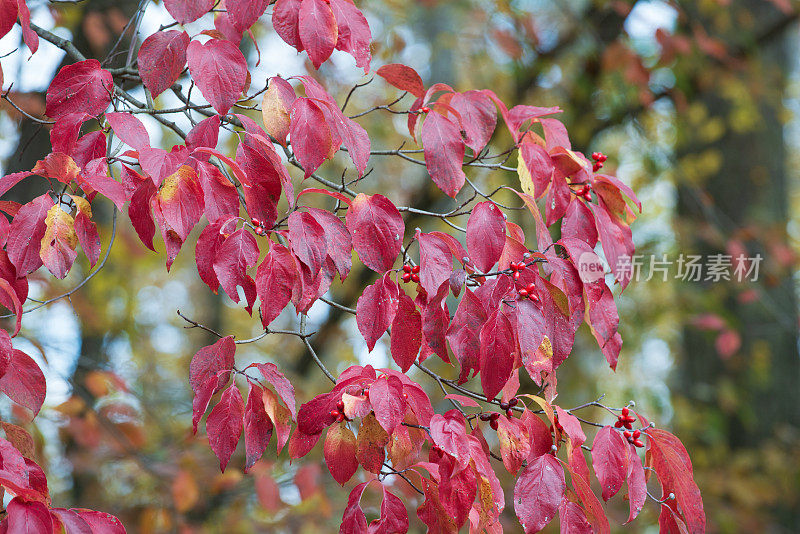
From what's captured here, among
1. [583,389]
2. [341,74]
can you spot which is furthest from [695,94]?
[341,74]

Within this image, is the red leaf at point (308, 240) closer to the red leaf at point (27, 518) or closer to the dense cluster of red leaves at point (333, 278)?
the dense cluster of red leaves at point (333, 278)

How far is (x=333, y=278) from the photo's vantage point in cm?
105

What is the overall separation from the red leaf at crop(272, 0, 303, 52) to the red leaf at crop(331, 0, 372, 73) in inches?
2.6

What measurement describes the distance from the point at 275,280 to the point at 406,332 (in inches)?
9.0

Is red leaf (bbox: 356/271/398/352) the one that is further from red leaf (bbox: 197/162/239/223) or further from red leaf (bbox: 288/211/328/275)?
red leaf (bbox: 197/162/239/223)

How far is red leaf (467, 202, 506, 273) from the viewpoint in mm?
1036

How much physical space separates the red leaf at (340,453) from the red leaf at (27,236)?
504 mm

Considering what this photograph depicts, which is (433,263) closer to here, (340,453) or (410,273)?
(410,273)

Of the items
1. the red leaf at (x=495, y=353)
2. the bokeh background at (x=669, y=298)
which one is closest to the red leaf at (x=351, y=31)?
the red leaf at (x=495, y=353)

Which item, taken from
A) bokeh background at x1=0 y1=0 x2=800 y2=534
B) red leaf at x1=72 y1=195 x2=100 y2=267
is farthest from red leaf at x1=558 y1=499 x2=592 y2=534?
bokeh background at x1=0 y1=0 x2=800 y2=534

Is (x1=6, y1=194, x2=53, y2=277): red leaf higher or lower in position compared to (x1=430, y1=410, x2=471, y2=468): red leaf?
higher

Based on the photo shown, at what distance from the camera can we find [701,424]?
4340 millimetres

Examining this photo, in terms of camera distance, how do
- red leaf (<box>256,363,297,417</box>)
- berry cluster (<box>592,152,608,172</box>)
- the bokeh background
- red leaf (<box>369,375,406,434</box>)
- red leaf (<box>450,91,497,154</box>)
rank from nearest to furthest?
red leaf (<box>369,375,406,434</box>)
red leaf (<box>256,363,297,417</box>)
red leaf (<box>450,91,497,154</box>)
berry cluster (<box>592,152,608,172</box>)
the bokeh background

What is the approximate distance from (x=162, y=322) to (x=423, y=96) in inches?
316
